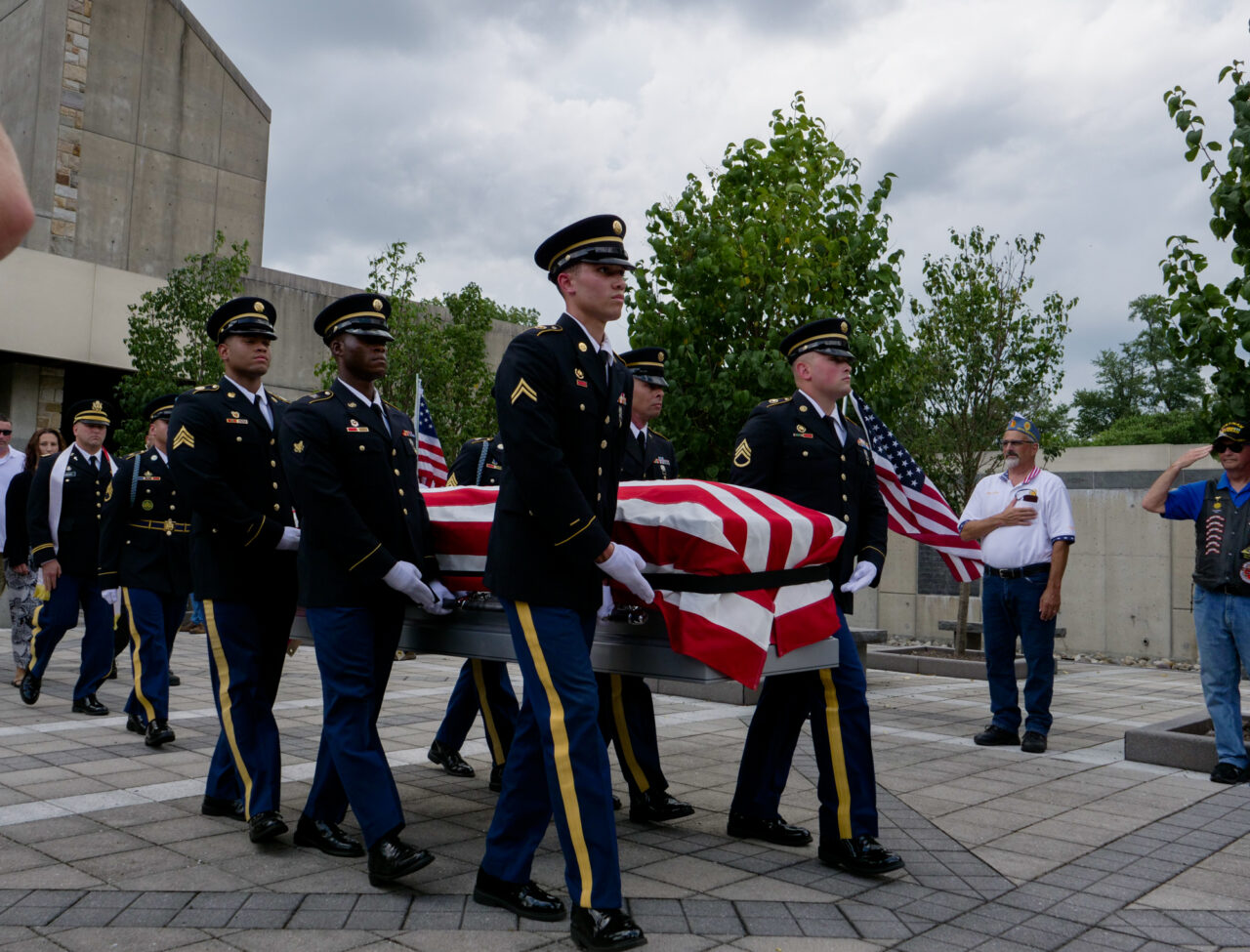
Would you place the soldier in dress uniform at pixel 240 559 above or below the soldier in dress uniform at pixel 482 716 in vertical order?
above

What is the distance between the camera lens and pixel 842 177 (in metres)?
11.7

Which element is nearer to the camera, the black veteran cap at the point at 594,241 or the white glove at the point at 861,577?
the black veteran cap at the point at 594,241

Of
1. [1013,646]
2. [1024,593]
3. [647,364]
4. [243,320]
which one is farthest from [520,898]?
[1013,646]

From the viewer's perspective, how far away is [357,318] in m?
4.56

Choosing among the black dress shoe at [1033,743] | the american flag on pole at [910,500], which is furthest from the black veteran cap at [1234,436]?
the black dress shoe at [1033,743]

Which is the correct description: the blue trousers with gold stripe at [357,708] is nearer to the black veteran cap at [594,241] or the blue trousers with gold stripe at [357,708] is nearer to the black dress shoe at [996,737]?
the black veteran cap at [594,241]

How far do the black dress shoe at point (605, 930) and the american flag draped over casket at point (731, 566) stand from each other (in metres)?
0.86

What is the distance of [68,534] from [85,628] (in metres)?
0.78

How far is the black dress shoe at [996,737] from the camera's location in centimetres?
777

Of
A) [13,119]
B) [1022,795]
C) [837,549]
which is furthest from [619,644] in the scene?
[13,119]

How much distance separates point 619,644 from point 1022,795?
117 inches

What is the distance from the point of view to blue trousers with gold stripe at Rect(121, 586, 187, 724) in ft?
22.2

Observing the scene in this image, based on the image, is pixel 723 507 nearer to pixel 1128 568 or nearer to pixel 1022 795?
pixel 1022 795

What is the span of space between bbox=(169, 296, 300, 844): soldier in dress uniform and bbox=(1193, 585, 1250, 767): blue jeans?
510 centimetres
